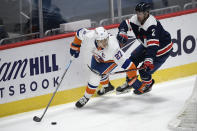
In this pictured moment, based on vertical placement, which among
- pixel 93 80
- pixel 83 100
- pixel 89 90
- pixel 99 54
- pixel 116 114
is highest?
pixel 99 54

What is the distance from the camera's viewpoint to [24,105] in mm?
5578

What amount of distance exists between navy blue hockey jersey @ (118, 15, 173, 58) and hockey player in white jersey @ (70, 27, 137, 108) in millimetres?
282

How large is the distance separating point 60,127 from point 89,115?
18.0 inches

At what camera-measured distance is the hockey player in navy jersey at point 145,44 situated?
17.4 feet

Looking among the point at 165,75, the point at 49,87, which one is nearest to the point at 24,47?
the point at 49,87

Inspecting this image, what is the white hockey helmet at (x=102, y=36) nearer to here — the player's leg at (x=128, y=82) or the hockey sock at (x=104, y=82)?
the player's leg at (x=128, y=82)

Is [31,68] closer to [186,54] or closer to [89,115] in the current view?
[89,115]

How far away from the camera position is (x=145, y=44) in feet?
18.3

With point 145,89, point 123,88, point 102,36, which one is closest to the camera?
point 102,36

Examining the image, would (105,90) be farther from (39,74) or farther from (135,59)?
(39,74)

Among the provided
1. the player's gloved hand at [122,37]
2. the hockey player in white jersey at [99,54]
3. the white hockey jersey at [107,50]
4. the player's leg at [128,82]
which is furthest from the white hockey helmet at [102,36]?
the player's leg at [128,82]

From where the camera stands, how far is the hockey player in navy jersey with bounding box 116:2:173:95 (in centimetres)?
530

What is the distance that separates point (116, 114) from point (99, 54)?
2.36 ft

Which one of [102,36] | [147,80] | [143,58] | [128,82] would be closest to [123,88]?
[128,82]
